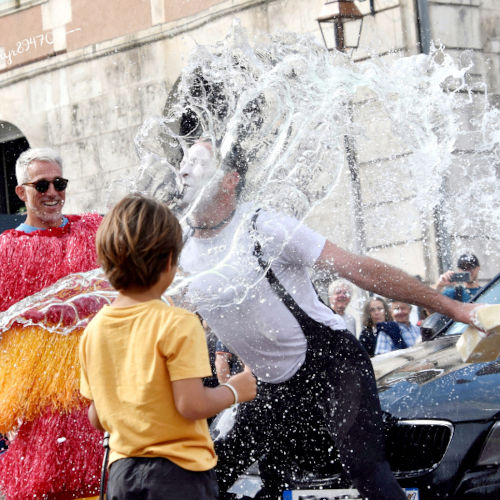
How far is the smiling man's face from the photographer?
398cm

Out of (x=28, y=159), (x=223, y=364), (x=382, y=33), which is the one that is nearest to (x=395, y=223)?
(x=382, y=33)

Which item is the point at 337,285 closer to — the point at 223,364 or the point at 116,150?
the point at 223,364

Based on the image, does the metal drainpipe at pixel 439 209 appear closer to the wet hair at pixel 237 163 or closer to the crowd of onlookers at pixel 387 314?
the crowd of onlookers at pixel 387 314

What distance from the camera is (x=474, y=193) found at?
902cm

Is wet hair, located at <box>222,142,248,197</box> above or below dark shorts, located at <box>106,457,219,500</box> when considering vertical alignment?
above

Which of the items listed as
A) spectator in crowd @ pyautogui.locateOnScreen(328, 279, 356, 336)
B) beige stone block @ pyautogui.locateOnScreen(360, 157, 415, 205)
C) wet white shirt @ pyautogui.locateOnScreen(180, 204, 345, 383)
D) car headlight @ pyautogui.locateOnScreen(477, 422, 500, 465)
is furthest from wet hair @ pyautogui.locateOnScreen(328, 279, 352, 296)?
car headlight @ pyautogui.locateOnScreen(477, 422, 500, 465)

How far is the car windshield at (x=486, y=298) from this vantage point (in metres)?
4.77

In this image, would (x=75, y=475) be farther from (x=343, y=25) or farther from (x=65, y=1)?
(x=65, y=1)

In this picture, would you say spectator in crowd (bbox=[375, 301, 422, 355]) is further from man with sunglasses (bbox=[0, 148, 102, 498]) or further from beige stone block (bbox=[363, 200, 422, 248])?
man with sunglasses (bbox=[0, 148, 102, 498])

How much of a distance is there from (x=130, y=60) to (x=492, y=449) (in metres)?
11.6

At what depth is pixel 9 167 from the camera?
17.8m

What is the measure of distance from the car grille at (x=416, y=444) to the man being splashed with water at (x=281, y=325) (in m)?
0.24

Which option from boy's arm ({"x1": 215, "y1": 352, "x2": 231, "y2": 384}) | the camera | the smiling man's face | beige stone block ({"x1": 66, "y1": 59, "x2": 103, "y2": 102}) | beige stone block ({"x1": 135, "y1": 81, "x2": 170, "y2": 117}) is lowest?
boy's arm ({"x1": 215, "y1": 352, "x2": 231, "y2": 384})

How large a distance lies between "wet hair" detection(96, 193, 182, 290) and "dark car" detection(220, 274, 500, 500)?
1.42 meters
